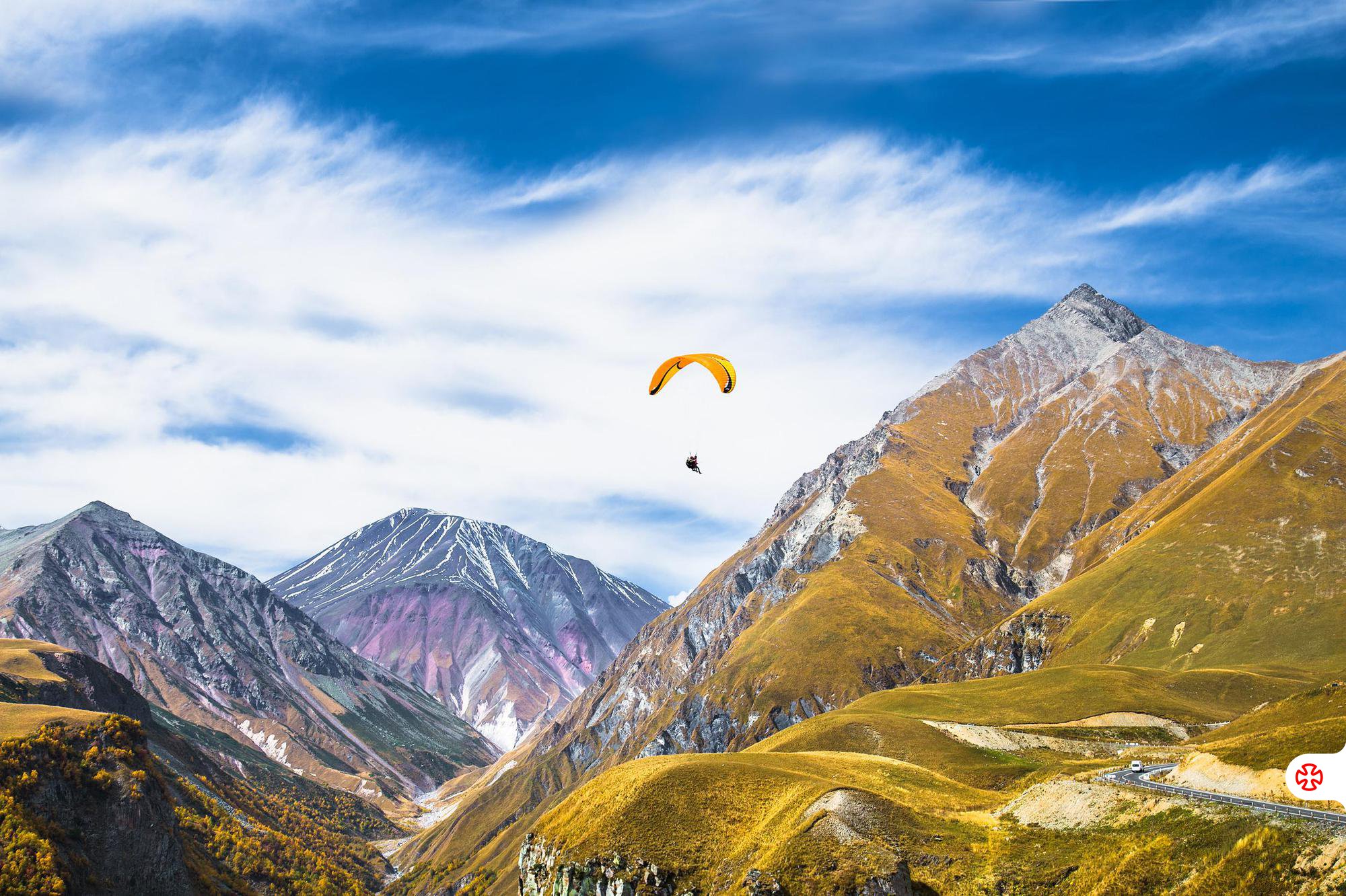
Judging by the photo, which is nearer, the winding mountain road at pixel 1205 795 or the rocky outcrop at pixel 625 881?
the winding mountain road at pixel 1205 795

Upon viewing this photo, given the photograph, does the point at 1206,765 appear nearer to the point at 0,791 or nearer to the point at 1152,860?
the point at 1152,860

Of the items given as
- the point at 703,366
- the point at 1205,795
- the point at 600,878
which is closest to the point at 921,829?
the point at 1205,795

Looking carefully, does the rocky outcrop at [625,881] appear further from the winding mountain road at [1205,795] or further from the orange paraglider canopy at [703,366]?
the orange paraglider canopy at [703,366]

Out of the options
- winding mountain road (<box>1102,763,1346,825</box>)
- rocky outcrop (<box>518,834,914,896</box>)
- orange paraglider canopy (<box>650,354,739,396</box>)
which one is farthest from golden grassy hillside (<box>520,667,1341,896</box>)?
orange paraglider canopy (<box>650,354,739,396</box>)

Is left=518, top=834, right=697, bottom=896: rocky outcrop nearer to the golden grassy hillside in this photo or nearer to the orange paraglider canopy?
the golden grassy hillside

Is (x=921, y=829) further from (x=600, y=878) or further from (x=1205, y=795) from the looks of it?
(x=600, y=878)

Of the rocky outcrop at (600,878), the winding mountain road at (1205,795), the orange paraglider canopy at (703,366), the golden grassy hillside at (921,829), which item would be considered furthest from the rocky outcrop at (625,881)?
the orange paraglider canopy at (703,366)

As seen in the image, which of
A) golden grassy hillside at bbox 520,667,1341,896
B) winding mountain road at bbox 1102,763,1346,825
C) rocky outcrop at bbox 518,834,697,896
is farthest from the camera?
rocky outcrop at bbox 518,834,697,896
